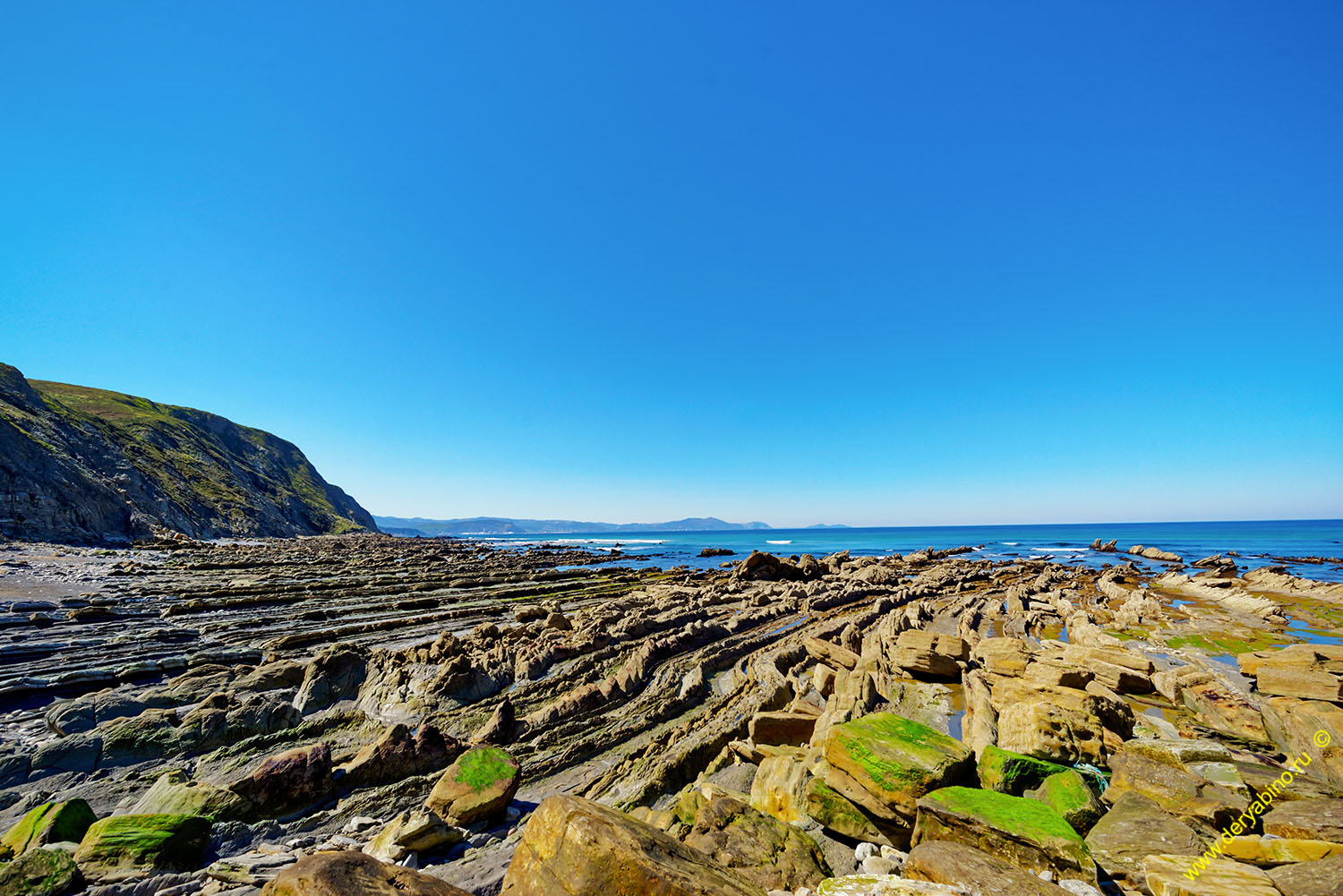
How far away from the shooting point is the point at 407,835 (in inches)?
229

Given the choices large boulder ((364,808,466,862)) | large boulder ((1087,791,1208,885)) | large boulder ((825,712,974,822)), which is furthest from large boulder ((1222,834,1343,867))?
large boulder ((364,808,466,862))

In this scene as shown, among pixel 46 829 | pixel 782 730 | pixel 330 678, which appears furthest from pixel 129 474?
A: pixel 782 730

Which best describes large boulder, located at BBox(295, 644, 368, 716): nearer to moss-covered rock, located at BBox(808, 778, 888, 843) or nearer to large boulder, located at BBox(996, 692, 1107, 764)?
moss-covered rock, located at BBox(808, 778, 888, 843)

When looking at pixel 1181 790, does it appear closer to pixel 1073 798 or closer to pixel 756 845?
pixel 1073 798

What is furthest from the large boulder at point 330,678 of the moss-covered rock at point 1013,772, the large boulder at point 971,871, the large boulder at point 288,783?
the moss-covered rock at point 1013,772

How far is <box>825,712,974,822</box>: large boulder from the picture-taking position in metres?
6.07

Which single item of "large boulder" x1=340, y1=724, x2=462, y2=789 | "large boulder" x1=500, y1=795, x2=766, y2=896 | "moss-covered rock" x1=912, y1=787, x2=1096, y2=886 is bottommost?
"large boulder" x1=340, y1=724, x2=462, y2=789

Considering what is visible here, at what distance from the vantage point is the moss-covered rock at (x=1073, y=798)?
576 centimetres

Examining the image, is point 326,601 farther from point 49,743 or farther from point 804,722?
point 804,722

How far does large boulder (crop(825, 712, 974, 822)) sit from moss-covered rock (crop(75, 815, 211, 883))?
7.81 metres

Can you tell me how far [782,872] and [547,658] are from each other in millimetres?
9988

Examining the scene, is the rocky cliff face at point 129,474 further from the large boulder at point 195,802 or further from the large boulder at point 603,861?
the large boulder at point 603,861

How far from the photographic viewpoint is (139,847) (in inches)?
Result: 199

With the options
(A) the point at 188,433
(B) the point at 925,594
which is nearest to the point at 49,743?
(B) the point at 925,594
